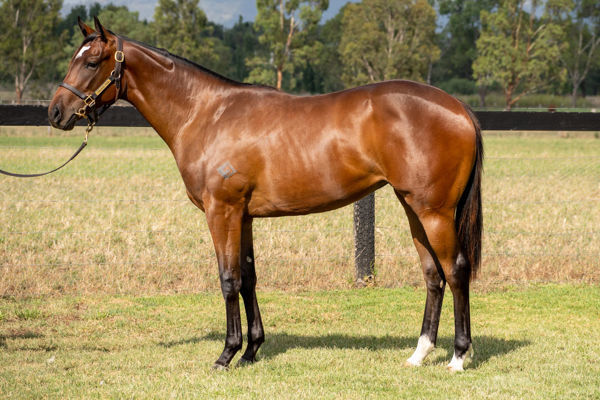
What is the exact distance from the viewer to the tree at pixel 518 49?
5403 cm

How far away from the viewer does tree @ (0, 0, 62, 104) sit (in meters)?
49.3

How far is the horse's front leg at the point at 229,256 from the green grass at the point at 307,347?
209 mm

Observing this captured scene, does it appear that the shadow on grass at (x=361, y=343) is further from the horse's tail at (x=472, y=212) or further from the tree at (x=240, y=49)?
the tree at (x=240, y=49)

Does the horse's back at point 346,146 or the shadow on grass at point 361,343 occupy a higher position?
the horse's back at point 346,146

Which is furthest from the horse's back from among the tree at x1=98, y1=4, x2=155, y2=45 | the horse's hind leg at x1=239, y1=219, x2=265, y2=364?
the tree at x1=98, y1=4, x2=155, y2=45

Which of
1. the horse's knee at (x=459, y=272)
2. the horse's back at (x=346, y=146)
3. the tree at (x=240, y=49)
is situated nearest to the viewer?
the horse's back at (x=346, y=146)

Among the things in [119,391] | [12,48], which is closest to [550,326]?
[119,391]

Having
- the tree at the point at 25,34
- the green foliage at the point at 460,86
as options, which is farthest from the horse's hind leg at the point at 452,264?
the green foliage at the point at 460,86

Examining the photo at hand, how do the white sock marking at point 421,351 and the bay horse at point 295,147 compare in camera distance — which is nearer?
the bay horse at point 295,147

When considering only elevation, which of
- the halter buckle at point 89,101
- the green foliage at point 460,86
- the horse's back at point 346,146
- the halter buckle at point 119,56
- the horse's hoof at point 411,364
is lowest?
the green foliage at point 460,86

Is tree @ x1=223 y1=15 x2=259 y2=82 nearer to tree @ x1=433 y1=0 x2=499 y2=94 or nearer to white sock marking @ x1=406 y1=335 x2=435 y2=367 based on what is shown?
tree @ x1=433 y1=0 x2=499 y2=94

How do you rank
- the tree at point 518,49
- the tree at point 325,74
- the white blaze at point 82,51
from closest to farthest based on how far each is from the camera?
the white blaze at point 82,51
the tree at point 518,49
the tree at point 325,74

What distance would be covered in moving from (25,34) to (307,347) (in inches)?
2045

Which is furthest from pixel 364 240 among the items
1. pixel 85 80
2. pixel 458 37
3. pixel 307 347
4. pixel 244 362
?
pixel 458 37
